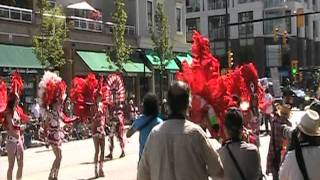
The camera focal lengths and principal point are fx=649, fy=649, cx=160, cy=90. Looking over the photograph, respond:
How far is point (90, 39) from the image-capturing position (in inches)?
1471

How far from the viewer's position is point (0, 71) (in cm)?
2961

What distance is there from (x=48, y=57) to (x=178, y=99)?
26.0m

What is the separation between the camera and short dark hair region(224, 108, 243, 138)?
5.74 metres

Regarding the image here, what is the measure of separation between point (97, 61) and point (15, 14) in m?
6.63

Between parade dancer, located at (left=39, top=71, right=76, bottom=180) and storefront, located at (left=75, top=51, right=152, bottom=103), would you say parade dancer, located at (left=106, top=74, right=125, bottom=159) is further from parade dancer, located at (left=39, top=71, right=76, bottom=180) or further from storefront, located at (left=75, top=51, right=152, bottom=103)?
storefront, located at (left=75, top=51, right=152, bottom=103)

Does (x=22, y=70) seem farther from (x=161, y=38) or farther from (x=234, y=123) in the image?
(x=234, y=123)

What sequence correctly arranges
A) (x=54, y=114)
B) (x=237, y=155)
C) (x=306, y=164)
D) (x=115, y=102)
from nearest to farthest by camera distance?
1. (x=306, y=164)
2. (x=237, y=155)
3. (x=54, y=114)
4. (x=115, y=102)

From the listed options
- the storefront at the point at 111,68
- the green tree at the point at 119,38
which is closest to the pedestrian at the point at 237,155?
the storefront at the point at 111,68

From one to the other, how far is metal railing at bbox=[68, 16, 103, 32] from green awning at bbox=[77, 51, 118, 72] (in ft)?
4.71

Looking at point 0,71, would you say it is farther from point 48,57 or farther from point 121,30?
point 121,30

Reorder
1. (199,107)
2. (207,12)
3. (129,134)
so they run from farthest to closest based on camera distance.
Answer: (207,12)
(129,134)
(199,107)

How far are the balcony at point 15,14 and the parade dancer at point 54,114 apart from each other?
1928 centimetres

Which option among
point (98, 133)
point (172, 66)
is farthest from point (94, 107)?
point (172, 66)

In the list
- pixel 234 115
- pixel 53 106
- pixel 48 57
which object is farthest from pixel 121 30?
pixel 234 115
